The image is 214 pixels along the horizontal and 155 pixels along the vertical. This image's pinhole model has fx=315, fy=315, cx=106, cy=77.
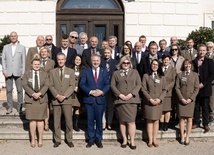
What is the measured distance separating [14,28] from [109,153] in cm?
681

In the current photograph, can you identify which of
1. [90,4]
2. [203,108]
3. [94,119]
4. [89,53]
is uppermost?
[90,4]

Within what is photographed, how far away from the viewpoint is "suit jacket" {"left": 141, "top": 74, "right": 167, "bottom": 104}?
252 inches

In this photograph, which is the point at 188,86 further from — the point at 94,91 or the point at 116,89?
the point at 94,91

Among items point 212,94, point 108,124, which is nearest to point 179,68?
point 212,94

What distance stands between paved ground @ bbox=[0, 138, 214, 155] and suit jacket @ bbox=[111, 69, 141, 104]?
1.01 meters

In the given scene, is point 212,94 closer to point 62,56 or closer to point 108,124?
point 108,124

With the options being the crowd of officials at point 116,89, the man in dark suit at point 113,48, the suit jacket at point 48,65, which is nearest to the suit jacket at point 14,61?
the crowd of officials at point 116,89

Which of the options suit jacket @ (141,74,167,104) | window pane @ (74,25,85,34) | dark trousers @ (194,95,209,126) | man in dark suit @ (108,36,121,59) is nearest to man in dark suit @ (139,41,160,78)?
suit jacket @ (141,74,167,104)

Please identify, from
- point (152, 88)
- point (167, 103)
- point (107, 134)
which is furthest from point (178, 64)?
point (107, 134)

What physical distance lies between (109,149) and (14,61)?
10.4 feet

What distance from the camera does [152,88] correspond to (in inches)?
252

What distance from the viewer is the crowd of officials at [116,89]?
6336 millimetres

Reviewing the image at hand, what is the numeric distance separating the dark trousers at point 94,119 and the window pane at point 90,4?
591 centimetres

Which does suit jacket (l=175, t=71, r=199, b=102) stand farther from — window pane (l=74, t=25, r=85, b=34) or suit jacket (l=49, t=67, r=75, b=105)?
window pane (l=74, t=25, r=85, b=34)
